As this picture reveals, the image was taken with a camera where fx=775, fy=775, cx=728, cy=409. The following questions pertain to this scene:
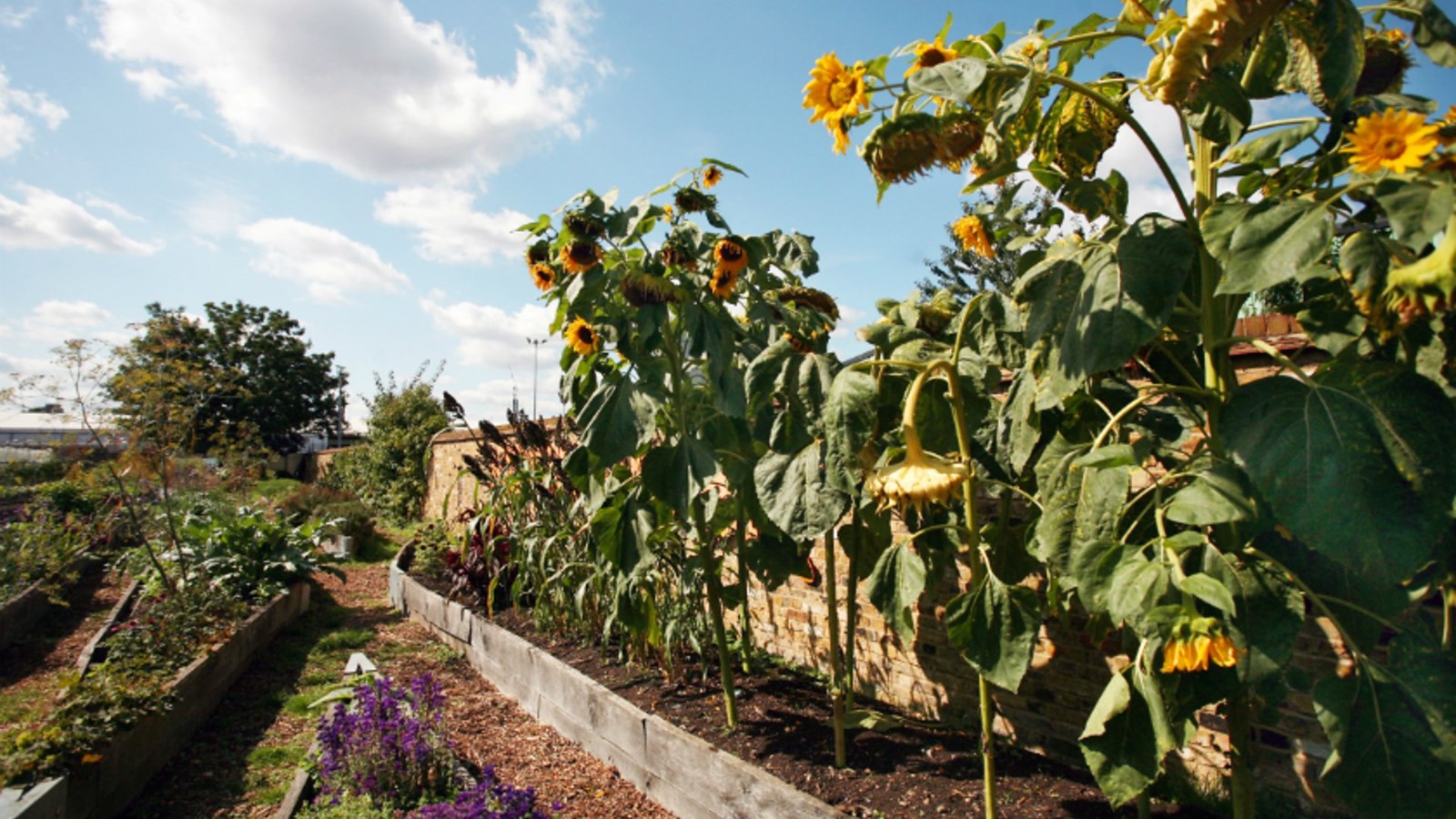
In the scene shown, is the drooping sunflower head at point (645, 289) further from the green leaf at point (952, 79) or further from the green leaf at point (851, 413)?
the green leaf at point (952, 79)

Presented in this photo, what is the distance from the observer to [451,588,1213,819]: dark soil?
233 cm

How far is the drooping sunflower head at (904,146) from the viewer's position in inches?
53.1

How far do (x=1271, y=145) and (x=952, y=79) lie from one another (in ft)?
2.08

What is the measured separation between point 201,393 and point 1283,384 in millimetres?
7628

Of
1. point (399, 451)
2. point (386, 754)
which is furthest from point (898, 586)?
point (399, 451)

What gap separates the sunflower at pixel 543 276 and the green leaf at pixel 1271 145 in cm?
225

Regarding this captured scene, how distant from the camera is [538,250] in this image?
2.99m

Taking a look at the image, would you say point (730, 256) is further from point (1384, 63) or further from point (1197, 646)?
point (1197, 646)

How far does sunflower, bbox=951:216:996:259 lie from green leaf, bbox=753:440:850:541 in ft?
2.26

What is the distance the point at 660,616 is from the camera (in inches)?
147

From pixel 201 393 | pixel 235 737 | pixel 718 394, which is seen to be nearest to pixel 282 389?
pixel 201 393

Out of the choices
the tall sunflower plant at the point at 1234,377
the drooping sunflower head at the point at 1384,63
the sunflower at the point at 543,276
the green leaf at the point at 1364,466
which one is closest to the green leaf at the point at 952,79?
the tall sunflower plant at the point at 1234,377

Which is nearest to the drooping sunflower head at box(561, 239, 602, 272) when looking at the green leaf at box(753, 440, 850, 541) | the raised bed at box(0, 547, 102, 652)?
the green leaf at box(753, 440, 850, 541)

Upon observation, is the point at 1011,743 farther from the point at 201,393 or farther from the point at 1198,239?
the point at 201,393
